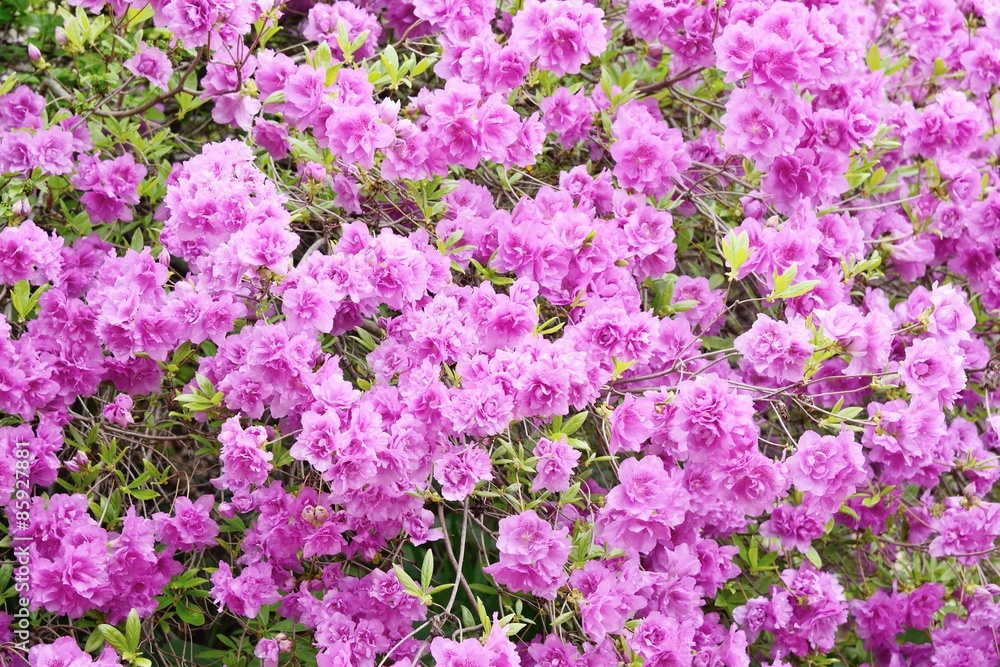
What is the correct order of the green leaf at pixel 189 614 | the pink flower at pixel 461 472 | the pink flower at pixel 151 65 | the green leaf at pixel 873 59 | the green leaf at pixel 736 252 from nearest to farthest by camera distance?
1. the pink flower at pixel 461 472
2. the green leaf at pixel 736 252
3. the green leaf at pixel 189 614
4. the pink flower at pixel 151 65
5. the green leaf at pixel 873 59

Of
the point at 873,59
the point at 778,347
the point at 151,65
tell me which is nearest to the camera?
the point at 778,347

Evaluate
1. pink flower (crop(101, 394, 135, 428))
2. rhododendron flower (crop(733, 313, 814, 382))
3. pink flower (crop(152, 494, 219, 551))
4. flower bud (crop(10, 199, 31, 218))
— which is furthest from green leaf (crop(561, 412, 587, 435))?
flower bud (crop(10, 199, 31, 218))


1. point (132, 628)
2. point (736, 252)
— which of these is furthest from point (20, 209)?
point (736, 252)

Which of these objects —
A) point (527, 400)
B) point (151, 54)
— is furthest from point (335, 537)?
point (151, 54)

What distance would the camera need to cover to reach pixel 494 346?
186 centimetres

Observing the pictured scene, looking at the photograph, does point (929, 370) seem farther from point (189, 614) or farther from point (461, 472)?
point (189, 614)

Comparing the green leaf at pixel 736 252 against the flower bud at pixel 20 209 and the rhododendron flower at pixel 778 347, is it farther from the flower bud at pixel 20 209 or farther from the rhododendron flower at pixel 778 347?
the flower bud at pixel 20 209

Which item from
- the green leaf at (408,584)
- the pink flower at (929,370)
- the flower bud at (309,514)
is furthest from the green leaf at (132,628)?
the pink flower at (929,370)

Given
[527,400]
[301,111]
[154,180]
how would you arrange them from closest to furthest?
[527,400] → [301,111] → [154,180]

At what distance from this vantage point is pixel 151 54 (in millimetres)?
2287

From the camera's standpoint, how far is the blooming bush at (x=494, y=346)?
5.88ft

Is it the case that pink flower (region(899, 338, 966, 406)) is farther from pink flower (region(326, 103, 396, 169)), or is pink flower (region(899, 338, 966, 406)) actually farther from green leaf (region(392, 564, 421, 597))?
pink flower (region(326, 103, 396, 169))

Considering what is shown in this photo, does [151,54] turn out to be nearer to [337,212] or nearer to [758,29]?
[337,212]

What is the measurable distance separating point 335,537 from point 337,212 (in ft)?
2.64
